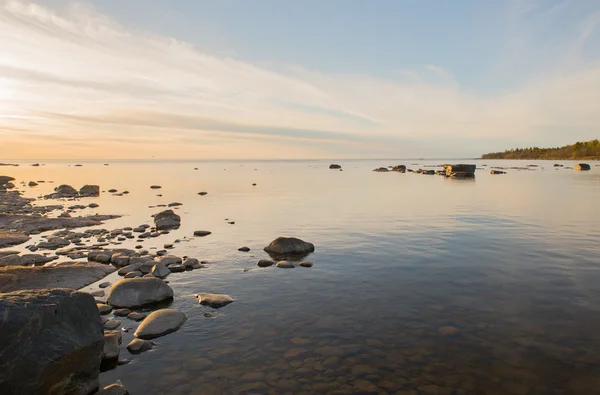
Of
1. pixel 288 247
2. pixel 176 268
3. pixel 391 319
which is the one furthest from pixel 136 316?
pixel 288 247

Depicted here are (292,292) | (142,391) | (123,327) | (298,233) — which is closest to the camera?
(142,391)

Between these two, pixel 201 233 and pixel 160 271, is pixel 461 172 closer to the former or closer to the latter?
pixel 201 233

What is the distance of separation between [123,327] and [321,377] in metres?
6.99

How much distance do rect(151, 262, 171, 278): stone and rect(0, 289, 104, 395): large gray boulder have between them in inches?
334

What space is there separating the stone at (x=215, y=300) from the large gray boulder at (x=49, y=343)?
5.18 meters

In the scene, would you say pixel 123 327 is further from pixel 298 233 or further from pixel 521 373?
pixel 298 233

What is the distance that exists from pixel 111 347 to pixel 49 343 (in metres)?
2.55

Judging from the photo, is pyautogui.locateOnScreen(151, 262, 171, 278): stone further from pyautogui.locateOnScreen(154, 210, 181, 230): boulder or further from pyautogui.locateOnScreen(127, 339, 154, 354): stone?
pyautogui.locateOnScreen(154, 210, 181, 230): boulder

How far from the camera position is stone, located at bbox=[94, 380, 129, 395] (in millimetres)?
8266

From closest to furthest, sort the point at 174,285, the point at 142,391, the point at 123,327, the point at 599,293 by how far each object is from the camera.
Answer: the point at 142,391 → the point at 123,327 → the point at 599,293 → the point at 174,285

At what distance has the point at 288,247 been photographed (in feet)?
72.4

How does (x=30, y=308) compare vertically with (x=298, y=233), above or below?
above

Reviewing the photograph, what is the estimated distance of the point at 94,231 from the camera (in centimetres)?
2883

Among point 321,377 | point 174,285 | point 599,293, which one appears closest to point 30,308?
point 321,377
